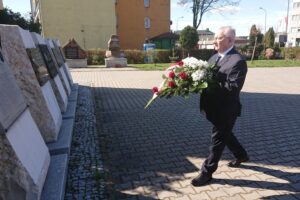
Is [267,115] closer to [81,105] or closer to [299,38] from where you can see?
[81,105]

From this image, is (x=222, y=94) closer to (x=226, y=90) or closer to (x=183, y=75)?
(x=226, y=90)

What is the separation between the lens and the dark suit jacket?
3.67 m

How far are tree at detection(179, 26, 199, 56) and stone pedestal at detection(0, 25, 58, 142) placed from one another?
104 ft

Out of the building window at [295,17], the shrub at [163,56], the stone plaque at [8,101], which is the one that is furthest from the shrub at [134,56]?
the building window at [295,17]

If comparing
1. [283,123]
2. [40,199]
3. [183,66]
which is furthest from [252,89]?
[40,199]

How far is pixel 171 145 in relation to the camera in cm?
560

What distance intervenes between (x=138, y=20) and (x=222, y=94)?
46.1 meters

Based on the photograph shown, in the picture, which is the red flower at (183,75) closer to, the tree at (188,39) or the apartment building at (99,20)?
the tree at (188,39)

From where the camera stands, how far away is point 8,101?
3068 millimetres

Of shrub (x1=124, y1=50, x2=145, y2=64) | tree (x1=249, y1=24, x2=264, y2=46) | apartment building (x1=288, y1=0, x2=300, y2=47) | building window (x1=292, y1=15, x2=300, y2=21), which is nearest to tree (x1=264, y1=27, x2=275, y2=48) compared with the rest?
tree (x1=249, y1=24, x2=264, y2=46)

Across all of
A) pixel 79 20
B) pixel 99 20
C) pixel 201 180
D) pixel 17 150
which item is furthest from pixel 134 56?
pixel 17 150

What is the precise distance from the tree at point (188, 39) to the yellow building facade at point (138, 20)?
12802 mm

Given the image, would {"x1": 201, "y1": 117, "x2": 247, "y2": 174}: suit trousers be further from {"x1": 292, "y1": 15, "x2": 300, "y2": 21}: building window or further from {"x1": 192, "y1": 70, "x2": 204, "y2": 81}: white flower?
{"x1": 292, "y1": 15, "x2": 300, "y2": 21}: building window

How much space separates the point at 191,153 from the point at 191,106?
4.07 m
